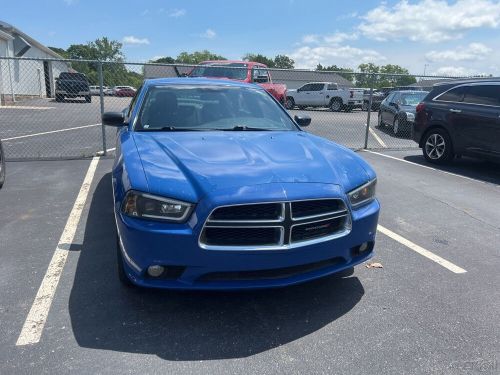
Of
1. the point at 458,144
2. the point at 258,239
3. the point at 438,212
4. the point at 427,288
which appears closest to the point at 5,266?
the point at 258,239

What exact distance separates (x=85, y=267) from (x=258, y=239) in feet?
5.94

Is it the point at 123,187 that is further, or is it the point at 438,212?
the point at 438,212

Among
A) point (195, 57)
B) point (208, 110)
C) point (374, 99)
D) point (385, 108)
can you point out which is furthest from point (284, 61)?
point (208, 110)

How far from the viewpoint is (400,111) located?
13.5 metres

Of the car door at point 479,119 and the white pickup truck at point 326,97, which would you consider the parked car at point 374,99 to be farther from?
the car door at point 479,119

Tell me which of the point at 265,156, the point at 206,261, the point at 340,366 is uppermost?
the point at 265,156

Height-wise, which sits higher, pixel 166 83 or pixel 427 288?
pixel 166 83

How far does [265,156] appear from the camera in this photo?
3.32 metres

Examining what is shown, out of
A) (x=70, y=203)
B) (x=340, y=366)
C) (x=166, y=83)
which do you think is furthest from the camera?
(x=70, y=203)

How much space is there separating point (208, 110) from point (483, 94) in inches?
239

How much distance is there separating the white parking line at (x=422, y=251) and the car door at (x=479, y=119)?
13.7 ft

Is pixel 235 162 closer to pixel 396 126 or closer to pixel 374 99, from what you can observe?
pixel 396 126

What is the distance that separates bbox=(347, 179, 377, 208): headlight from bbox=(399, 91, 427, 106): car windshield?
11.8m

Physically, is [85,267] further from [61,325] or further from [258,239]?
[258,239]
